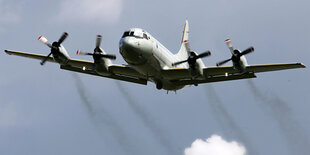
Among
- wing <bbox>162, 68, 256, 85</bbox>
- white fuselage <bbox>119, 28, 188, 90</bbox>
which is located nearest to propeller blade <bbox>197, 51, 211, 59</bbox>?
wing <bbox>162, 68, 256, 85</bbox>

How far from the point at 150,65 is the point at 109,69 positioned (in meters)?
4.09

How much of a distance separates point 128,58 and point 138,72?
290cm

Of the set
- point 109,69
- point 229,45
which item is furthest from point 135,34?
point 229,45

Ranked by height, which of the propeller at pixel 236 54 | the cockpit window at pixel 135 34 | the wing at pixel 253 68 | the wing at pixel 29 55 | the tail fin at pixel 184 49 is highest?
the tail fin at pixel 184 49

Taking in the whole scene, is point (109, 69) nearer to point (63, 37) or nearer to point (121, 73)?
point (121, 73)

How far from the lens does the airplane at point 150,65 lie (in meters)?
36.1

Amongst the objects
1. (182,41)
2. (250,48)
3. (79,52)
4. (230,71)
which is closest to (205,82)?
(230,71)

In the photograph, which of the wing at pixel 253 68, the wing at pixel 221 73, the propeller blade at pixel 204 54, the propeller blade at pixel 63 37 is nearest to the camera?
the wing at pixel 253 68

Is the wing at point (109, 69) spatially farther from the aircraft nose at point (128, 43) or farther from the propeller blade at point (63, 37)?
the aircraft nose at point (128, 43)

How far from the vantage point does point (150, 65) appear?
123 feet

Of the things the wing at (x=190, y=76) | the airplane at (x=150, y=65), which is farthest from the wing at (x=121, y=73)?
the wing at (x=190, y=76)

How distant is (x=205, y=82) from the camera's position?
38812mm

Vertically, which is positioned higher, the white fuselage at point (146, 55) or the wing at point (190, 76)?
the white fuselage at point (146, 55)

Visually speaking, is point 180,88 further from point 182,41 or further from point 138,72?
point 182,41
